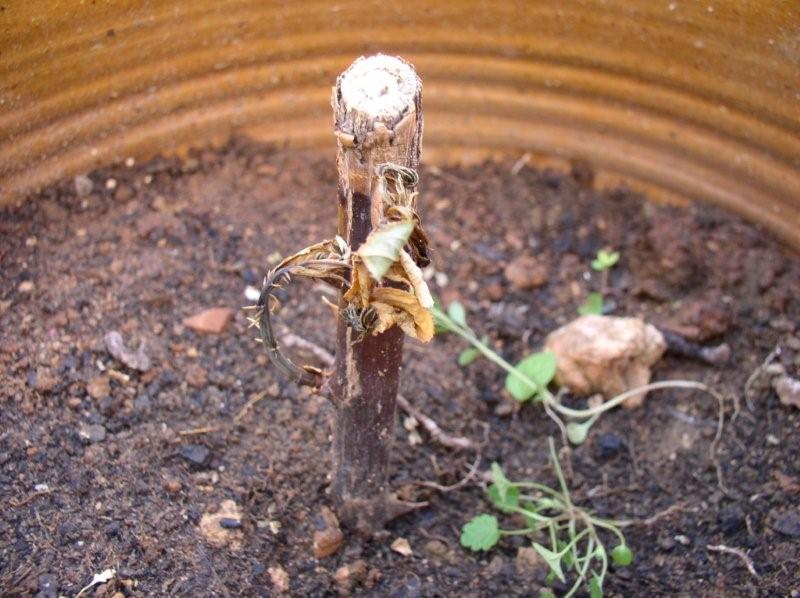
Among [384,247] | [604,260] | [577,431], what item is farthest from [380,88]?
[604,260]

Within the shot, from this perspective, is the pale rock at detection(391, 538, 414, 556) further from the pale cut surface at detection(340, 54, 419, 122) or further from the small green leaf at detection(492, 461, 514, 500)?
the pale cut surface at detection(340, 54, 419, 122)

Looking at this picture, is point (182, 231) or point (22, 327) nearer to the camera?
point (22, 327)

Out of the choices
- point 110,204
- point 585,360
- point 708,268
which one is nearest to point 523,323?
point 585,360

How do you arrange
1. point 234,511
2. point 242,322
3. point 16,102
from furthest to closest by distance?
point 242,322 < point 16,102 < point 234,511

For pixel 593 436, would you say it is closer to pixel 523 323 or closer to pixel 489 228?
pixel 523 323

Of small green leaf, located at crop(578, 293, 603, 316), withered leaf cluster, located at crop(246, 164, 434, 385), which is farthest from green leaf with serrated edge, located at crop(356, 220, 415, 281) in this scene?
small green leaf, located at crop(578, 293, 603, 316)
